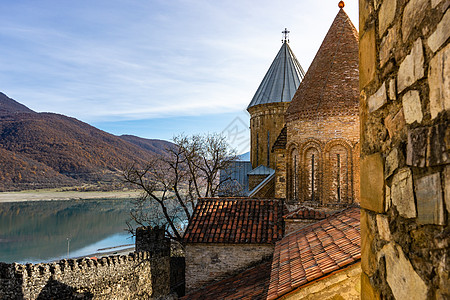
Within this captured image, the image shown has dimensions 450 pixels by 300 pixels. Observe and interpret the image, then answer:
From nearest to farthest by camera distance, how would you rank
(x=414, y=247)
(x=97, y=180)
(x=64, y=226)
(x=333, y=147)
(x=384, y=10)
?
(x=414, y=247), (x=384, y=10), (x=333, y=147), (x=64, y=226), (x=97, y=180)

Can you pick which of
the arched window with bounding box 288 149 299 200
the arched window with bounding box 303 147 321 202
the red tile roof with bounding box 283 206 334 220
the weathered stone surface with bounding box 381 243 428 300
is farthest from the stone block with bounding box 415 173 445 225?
the arched window with bounding box 288 149 299 200

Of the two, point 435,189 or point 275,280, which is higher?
point 435,189

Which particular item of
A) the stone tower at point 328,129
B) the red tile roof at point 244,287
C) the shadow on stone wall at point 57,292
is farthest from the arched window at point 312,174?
the shadow on stone wall at point 57,292

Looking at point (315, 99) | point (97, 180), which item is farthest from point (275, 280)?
point (97, 180)

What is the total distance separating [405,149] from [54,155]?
79.7m

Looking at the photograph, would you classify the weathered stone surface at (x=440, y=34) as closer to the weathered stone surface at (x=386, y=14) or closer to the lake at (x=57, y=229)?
the weathered stone surface at (x=386, y=14)

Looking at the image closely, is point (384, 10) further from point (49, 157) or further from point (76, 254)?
point (49, 157)

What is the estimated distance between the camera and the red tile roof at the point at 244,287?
20.3 ft

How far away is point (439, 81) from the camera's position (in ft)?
3.28

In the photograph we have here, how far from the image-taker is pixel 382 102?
4.80 ft

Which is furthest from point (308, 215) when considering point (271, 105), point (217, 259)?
point (271, 105)

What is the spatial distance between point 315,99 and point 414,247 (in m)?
8.38

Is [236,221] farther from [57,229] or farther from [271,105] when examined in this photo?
[57,229]

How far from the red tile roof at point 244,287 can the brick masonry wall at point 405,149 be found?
4575mm
